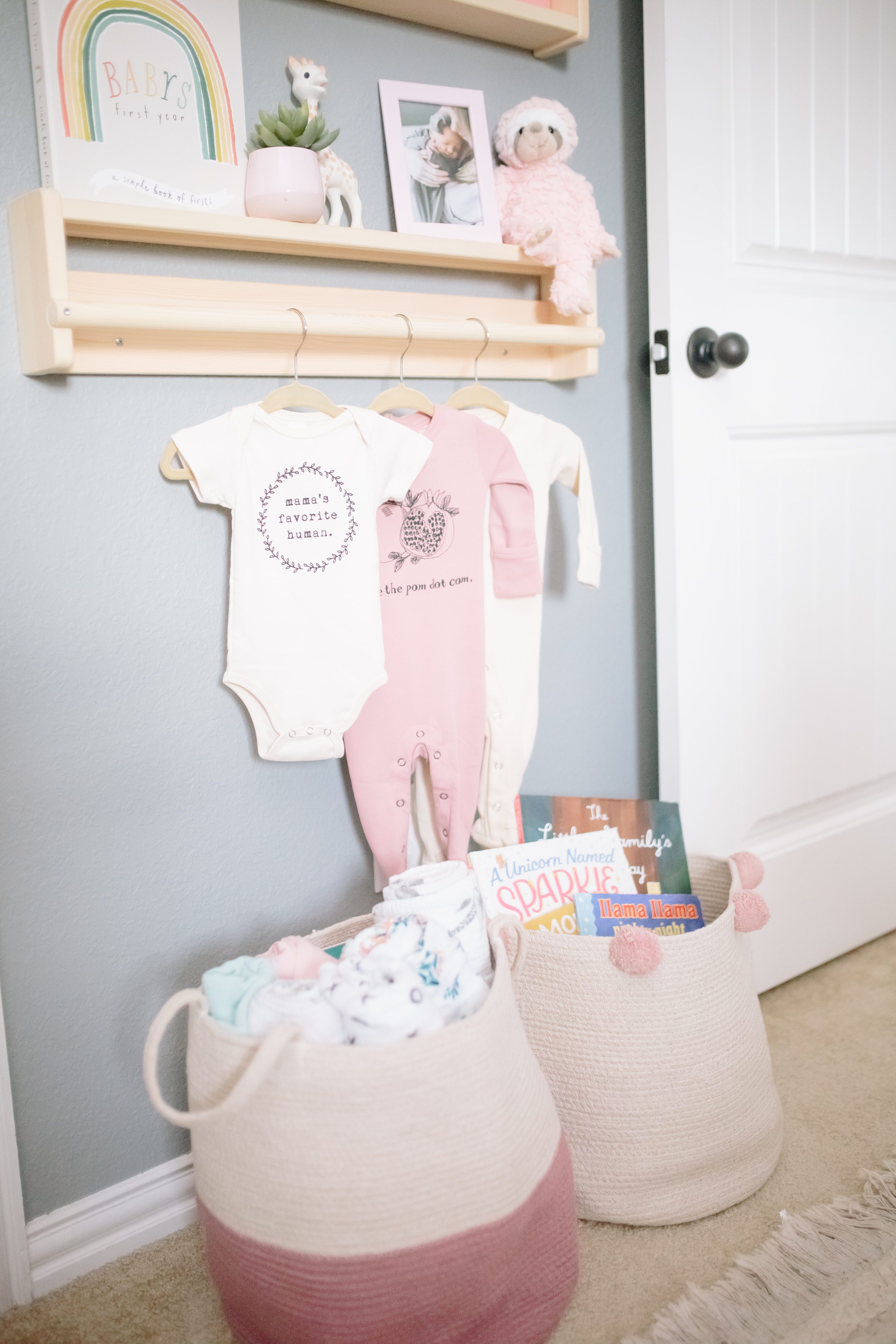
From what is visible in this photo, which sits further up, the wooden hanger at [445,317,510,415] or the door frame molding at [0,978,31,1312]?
the wooden hanger at [445,317,510,415]

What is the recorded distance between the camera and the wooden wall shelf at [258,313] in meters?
1.01

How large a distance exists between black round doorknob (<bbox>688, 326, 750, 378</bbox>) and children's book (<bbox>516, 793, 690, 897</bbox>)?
0.62m

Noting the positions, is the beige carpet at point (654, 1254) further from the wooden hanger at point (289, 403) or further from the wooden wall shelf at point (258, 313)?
the wooden wall shelf at point (258, 313)

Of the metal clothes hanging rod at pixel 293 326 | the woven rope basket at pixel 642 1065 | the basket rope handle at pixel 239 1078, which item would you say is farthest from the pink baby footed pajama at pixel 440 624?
the basket rope handle at pixel 239 1078

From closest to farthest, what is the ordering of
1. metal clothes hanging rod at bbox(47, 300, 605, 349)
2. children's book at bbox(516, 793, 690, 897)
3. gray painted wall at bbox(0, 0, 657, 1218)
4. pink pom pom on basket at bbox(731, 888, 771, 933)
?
metal clothes hanging rod at bbox(47, 300, 605, 349), gray painted wall at bbox(0, 0, 657, 1218), pink pom pom on basket at bbox(731, 888, 771, 933), children's book at bbox(516, 793, 690, 897)

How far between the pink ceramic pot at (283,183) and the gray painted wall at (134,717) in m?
0.09

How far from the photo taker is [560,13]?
4.37ft

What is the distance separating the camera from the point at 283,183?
112 centimetres

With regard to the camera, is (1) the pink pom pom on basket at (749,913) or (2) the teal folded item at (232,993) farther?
(1) the pink pom pom on basket at (749,913)

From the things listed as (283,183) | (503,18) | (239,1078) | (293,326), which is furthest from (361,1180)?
(503,18)

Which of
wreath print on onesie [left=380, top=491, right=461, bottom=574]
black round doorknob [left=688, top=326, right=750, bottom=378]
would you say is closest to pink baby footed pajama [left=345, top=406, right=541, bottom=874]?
wreath print on onesie [left=380, top=491, right=461, bottom=574]

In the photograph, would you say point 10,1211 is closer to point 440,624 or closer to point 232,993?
point 232,993

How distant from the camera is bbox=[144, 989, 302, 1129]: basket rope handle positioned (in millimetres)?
883

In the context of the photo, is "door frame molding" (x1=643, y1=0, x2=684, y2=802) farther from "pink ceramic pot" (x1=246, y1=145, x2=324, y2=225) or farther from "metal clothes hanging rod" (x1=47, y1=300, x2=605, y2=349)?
"pink ceramic pot" (x1=246, y1=145, x2=324, y2=225)
